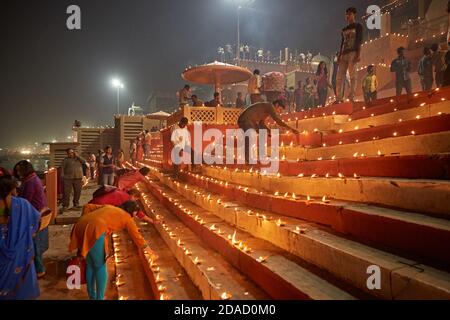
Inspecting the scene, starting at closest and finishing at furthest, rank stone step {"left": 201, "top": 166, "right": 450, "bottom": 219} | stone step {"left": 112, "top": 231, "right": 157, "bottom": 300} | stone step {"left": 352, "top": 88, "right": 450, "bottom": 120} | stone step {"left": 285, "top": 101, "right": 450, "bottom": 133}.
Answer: stone step {"left": 201, "top": 166, "right": 450, "bottom": 219} < stone step {"left": 112, "top": 231, "right": 157, "bottom": 300} < stone step {"left": 285, "top": 101, "right": 450, "bottom": 133} < stone step {"left": 352, "top": 88, "right": 450, "bottom": 120}

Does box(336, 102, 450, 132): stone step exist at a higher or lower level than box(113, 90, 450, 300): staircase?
higher

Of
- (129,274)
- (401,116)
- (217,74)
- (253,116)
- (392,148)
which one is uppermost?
(217,74)

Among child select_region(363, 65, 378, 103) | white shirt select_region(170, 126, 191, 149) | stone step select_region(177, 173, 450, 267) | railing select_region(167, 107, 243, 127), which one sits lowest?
stone step select_region(177, 173, 450, 267)

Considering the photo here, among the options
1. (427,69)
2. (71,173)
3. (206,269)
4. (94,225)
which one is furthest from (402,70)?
(71,173)

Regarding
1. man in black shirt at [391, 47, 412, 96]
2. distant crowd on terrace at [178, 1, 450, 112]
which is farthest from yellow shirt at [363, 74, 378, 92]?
man in black shirt at [391, 47, 412, 96]

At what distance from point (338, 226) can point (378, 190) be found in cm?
65

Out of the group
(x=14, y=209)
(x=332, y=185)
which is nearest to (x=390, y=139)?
(x=332, y=185)

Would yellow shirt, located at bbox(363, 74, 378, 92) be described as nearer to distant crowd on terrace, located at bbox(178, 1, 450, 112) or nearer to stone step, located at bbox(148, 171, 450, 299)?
distant crowd on terrace, located at bbox(178, 1, 450, 112)

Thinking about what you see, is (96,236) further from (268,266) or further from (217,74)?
(217,74)

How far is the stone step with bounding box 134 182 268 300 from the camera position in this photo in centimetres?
323

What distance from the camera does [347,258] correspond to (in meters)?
Result: 2.80

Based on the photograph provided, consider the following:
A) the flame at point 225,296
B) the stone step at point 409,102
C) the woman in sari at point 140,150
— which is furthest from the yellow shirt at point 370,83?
the woman in sari at point 140,150

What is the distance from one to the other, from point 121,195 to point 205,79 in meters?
9.85

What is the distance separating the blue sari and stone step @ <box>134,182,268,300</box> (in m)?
1.72
